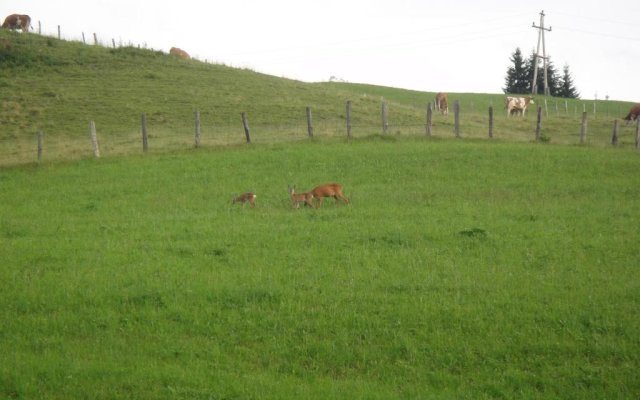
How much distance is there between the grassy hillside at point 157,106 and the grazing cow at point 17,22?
3.76m

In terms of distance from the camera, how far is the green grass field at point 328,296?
831 centimetres

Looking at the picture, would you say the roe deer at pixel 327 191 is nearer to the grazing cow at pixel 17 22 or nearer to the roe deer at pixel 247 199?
the roe deer at pixel 247 199

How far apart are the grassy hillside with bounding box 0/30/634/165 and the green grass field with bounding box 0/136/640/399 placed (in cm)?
1391

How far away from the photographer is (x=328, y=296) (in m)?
10.8

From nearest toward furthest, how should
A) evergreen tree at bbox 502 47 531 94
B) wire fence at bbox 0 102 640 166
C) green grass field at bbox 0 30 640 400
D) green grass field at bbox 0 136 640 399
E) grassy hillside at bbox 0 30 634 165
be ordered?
green grass field at bbox 0 136 640 399, green grass field at bbox 0 30 640 400, wire fence at bbox 0 102 640 166, grassy hillside at bbox 0 30 634 165, evergreen tree at bbox 502 47 531 94

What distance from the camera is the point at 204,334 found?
9.66m

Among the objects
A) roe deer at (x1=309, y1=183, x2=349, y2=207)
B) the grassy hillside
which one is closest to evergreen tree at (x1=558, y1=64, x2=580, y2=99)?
the grassy hillside

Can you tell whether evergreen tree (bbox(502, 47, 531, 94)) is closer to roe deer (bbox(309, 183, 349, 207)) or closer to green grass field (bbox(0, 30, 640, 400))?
green grass field (bbox(0, 30, 640, 400))

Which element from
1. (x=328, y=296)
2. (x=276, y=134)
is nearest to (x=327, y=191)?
(x=328, y=296)

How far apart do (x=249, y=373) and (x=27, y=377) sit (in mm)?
2510

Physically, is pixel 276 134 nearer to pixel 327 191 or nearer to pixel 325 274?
pixel 327 191

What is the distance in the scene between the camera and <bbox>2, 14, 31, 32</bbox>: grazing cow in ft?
192

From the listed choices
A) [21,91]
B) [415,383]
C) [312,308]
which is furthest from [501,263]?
[21,91]

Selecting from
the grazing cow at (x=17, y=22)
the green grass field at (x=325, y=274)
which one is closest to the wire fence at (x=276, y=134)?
the green grass field at (x=325, y=274)
